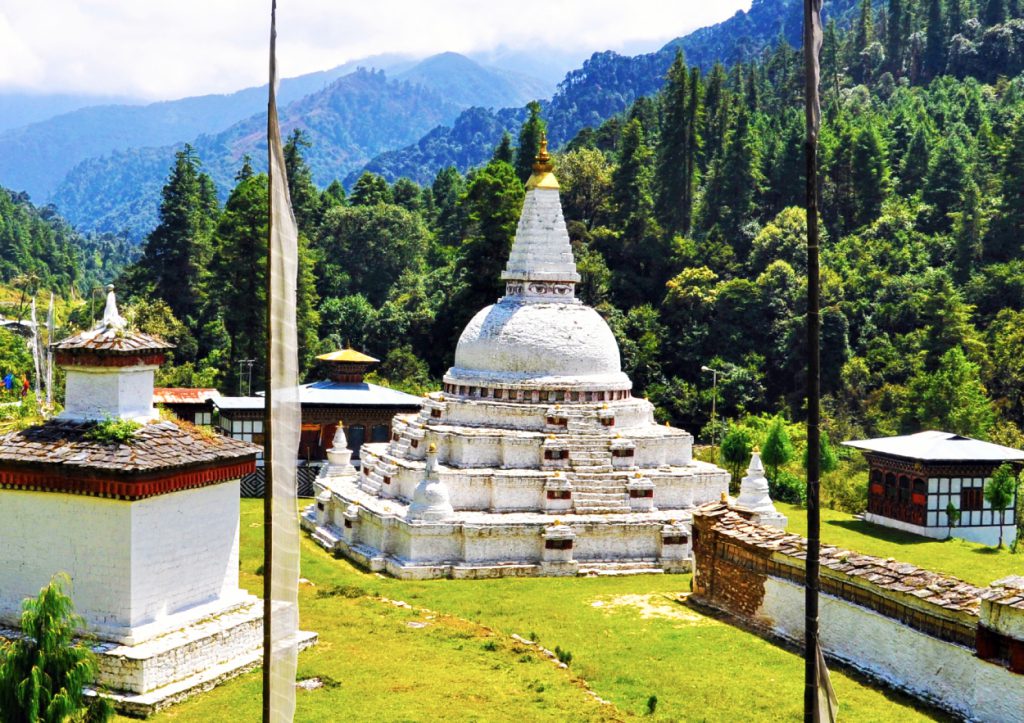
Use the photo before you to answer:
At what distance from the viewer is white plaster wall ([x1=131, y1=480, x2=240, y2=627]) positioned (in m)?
19.7

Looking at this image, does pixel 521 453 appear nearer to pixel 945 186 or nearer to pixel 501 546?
pixel 501 546

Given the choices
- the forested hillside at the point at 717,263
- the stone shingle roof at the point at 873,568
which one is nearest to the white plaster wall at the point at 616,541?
the stone shingle roof at the point at 873,568

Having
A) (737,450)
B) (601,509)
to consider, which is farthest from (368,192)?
(601,509)

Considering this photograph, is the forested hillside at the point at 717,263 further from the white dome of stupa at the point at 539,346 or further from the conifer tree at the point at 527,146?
the white dome of stupa at the point at 539,346

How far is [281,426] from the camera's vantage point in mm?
10500

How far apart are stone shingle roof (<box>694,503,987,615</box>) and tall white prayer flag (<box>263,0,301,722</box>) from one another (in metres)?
12.0

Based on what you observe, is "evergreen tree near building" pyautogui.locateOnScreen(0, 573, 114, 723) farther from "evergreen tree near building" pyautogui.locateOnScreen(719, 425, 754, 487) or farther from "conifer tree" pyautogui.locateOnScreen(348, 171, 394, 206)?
"conifer tree" pyautogui.locateOnScreen(348, 171, 394, 206)

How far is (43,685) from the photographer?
50.7ft

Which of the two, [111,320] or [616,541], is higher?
[111,320]

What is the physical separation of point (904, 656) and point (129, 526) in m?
Result: 13.1

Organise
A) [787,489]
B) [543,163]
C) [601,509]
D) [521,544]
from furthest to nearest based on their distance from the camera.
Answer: [787,489]
[543,163]
[601,509]
[521,544]

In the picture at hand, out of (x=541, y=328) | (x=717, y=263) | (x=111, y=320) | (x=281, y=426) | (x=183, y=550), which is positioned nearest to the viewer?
(x=281, y=426)

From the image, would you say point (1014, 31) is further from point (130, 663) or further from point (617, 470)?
point (130, 663)

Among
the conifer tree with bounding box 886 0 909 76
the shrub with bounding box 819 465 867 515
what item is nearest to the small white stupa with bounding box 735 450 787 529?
the shrub with bounding box 819 465 867 515
